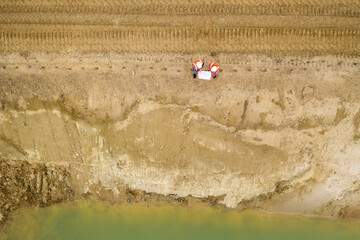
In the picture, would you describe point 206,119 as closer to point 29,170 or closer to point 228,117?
point 228,117

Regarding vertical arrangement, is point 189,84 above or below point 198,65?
below

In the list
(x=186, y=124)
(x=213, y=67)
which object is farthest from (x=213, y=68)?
(x=186, y=124)

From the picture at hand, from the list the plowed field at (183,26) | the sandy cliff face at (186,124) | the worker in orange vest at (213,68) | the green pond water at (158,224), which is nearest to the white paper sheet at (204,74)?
the worker in orange vest at (213,68)

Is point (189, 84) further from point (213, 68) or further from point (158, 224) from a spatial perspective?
point (158, 224)

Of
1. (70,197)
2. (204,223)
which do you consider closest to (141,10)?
(70,197)

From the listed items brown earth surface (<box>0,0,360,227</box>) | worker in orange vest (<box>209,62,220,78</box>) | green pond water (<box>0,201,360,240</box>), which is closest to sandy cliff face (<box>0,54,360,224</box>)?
brown earth surface (<box>0,0,360,227</box>)

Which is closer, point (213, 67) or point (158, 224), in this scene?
point (213, 67)
